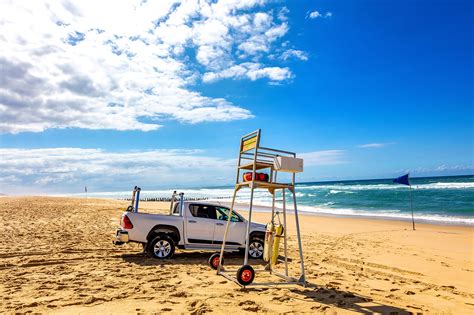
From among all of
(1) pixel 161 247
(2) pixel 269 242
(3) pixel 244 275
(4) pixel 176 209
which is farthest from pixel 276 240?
(4) pixel 176 209

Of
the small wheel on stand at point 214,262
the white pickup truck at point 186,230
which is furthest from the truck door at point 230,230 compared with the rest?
the small wheel on stand at point 214,262

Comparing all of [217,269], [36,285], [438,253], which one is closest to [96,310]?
[36,285]

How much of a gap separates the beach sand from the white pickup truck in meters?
0.48

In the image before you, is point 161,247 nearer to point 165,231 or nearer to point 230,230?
point 165,231

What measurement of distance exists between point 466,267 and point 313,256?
14.7 ft

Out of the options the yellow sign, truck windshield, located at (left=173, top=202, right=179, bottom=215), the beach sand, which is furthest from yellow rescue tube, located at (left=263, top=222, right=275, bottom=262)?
truck windshield, located at (left=173, top=202, right=179, bottom=215)

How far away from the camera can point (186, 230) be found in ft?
35.3

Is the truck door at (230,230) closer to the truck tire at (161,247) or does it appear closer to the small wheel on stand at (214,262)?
the truck tire at (161,247)

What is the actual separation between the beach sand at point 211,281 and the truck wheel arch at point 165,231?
63 centimetres

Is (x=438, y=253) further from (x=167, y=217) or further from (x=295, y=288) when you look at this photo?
(x=167, y=217)

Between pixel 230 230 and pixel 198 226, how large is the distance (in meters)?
1.03

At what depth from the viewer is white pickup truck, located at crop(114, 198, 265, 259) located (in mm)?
10359

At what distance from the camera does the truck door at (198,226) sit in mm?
10820

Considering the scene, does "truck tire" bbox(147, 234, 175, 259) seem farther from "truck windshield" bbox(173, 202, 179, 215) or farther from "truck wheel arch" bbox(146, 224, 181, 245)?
"truck windshield" bbox(173, 202, 179, 215)
